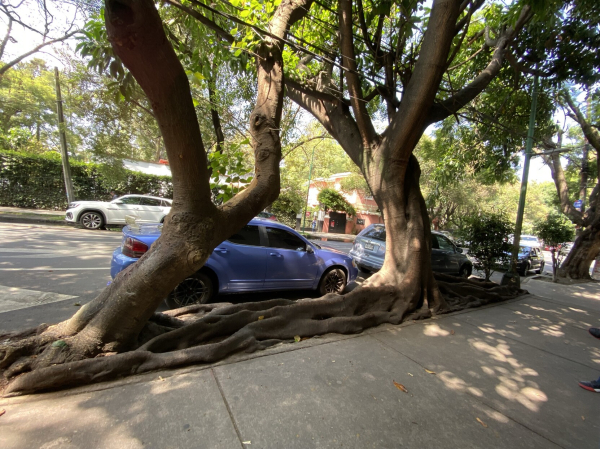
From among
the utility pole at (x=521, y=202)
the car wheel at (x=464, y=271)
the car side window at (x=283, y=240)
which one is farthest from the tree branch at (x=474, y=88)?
the car wheel at (x=464, y=271)

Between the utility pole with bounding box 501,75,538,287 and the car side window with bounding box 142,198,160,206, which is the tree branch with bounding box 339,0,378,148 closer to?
the utility pole with bounding box 501,75,538,287

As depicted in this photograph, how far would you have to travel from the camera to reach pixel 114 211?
1227 centimetres

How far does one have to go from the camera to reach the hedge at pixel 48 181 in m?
14.4

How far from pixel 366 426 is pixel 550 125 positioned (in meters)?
11.8

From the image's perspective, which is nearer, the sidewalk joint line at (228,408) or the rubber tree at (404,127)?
the sidewalk joint line at (228,408)

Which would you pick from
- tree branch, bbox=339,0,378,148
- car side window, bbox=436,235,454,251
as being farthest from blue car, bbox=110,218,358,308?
car side window, bbox=436,235,454,251

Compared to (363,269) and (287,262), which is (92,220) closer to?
(287,262)

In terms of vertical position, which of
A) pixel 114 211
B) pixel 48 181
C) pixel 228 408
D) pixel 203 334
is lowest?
pixel 228 408

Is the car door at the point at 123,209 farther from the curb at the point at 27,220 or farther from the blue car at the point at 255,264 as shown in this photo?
Answer: the blue car at the point at 255,264

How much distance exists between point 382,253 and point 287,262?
3390 millimetres

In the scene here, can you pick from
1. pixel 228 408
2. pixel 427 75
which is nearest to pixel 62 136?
pixel 427 75

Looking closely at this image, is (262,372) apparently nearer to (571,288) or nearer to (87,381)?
(87,381)

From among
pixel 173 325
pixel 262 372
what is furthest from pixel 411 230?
pixel 173 325

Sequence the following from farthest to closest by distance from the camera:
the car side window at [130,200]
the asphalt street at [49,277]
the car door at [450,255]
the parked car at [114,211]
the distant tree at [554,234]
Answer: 1. the car side window at [130,200]
2. the parked car at [114,211]
3. the distant tree at [554,234]
4. the car door at [450,255]
5. the asphalt street at [49,277]
